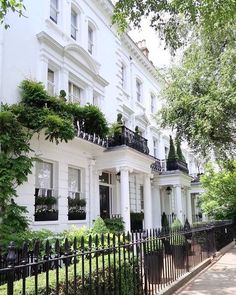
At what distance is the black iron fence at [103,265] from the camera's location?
364 centimetres

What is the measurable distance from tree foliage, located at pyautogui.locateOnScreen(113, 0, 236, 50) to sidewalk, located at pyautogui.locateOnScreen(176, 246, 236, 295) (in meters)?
5.67

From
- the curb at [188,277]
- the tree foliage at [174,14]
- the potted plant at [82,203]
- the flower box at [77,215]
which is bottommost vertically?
the curb at [188,277]

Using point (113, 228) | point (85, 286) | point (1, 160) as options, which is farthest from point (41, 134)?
point (85, 286)

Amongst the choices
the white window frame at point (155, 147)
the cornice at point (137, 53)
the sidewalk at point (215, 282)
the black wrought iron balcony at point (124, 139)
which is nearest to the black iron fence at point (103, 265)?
the sidewalk at point (215, 282)

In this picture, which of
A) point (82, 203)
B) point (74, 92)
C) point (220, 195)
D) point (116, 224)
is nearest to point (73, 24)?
point (74, 92)

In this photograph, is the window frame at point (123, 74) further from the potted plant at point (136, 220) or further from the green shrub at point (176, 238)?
the green shrub at point (176, 238)

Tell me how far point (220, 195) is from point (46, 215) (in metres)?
12.5

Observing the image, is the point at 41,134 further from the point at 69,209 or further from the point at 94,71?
the point at 94,71

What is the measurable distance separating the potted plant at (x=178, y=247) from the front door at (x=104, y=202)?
8098mm

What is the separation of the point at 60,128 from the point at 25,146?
119cm

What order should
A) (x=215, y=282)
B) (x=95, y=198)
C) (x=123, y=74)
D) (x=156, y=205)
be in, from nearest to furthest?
(x=215, y=282) < (x=95, y=198) < (x=123, y=74) < (x=156, y=205)

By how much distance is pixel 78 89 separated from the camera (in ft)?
52.3

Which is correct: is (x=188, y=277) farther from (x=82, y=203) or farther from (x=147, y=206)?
(x=147, y=206)

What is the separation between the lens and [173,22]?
32.2ft
